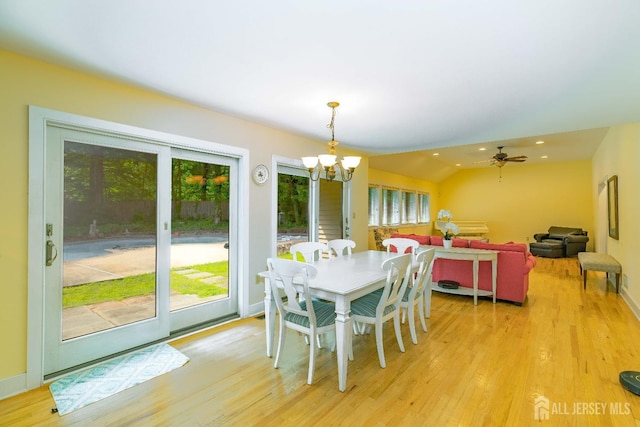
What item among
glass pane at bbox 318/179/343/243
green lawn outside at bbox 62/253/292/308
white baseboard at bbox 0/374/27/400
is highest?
glass pane at bbox 318/179/343/243

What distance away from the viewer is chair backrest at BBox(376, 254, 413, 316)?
2398mm

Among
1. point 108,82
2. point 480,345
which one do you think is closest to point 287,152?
point 108,82

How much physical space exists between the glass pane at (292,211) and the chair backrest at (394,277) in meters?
1.95

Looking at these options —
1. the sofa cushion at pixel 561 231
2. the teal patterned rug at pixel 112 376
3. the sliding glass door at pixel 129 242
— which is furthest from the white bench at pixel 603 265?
the teal patterned rug at pixel 112 376

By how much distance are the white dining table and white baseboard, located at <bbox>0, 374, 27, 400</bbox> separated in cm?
175

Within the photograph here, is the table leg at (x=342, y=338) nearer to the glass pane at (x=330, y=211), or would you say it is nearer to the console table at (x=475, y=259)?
the console table at (x=475, y=259)

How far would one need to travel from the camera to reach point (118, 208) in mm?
2742

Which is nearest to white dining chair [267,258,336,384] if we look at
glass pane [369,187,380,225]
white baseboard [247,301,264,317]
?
white baseboard [247,301,264,317]

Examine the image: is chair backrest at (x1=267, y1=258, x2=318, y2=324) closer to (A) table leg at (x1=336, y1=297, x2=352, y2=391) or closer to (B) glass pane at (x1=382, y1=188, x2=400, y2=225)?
(A) table leg at (x1=336, y1=297, x2=352, y2=391)

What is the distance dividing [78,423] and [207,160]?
2453 mm

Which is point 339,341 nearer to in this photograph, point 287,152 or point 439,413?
point 439,413

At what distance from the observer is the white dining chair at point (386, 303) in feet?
7.93

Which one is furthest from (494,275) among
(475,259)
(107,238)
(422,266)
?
(107,238)

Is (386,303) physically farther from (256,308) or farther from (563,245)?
(563,245)
